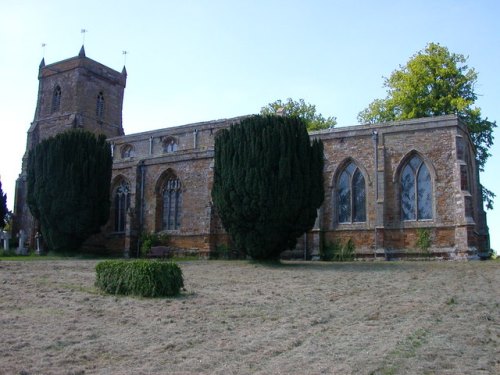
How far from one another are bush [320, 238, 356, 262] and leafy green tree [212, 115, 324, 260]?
455 centimetres

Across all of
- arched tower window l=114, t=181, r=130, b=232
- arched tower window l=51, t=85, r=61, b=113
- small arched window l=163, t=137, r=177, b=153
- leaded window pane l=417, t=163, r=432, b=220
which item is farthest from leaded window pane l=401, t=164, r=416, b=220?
arched tower window l=51, t=85, r=61, b=113

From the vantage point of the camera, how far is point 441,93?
34.7 metres

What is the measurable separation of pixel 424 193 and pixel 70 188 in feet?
56.3

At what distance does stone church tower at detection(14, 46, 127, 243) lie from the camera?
46.2 metres

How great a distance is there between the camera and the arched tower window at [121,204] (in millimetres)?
32938

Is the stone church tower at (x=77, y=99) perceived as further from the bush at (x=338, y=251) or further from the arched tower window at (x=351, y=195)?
the bush at (x=338, y=251)

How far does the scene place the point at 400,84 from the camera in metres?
36.1

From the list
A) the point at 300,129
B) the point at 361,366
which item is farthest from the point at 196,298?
the point at 300,129

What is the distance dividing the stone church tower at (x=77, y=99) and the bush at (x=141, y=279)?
34.2m

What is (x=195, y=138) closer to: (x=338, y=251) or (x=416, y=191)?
(x=338, y=251)

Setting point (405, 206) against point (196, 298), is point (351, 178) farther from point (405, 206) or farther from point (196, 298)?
point (196, 298)

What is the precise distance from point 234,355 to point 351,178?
20493 mm

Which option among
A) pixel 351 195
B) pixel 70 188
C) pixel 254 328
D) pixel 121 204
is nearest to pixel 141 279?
pixel 254 328

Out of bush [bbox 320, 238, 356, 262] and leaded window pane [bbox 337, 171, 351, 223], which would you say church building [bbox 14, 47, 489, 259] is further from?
bush [bbox 320, 238, 356, 262]
